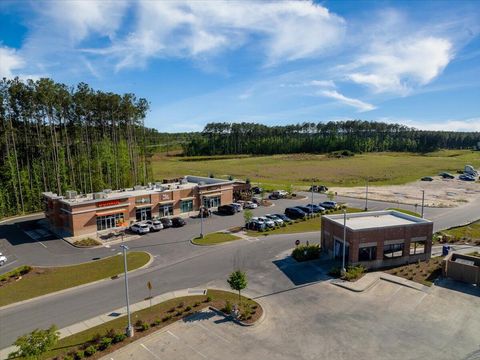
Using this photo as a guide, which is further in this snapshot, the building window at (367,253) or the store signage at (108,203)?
the store signage at (108,203)

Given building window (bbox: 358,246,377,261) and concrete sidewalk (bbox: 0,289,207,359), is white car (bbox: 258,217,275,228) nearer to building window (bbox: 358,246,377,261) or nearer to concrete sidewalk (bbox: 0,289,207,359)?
building window (bbox: 358,246,377,261)

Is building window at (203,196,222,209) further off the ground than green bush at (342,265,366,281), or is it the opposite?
building window at (203,196,222,209)

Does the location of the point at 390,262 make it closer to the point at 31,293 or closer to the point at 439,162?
the point at 31,293

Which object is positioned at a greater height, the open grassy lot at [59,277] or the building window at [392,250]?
the building window at [392,250]

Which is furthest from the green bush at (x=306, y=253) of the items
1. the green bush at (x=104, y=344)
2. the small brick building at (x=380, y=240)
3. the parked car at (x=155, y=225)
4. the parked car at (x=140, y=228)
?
the parked car at (x=140, y=228)

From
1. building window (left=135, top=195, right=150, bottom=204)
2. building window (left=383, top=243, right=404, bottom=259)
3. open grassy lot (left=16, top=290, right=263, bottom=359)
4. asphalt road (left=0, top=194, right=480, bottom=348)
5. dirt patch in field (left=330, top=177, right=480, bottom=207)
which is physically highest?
building window (left=135, top=195, right=150, bottom=204)

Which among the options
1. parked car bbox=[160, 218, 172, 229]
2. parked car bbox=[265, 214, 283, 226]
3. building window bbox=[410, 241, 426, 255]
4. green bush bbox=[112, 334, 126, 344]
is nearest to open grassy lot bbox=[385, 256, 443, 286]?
building window bbox=[410, 241, 426, 255]

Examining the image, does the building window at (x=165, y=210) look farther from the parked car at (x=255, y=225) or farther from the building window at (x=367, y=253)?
the building window at (x=367, y=253)
